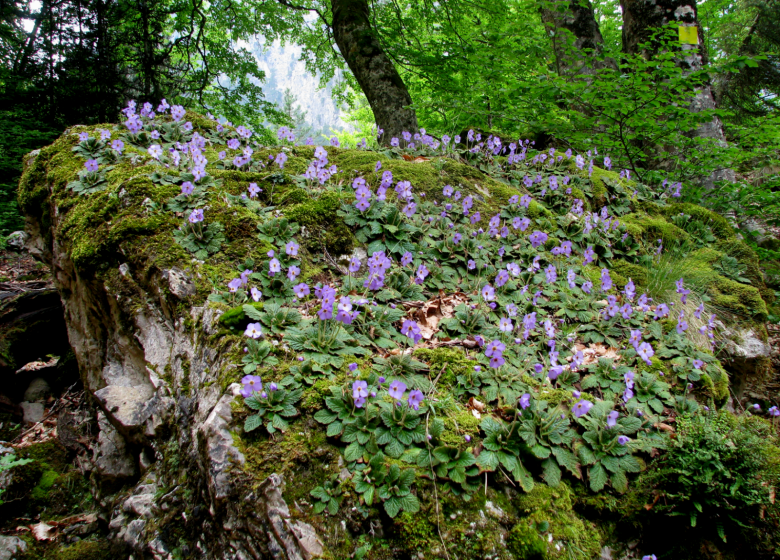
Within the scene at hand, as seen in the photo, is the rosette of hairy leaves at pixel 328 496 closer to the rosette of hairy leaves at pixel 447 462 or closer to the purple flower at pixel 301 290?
the rosette of hairy leaves at pixel 447 462

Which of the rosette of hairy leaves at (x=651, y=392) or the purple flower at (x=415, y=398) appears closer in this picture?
the purple flower at (x=415, y=398)

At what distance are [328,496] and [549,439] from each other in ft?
3.72

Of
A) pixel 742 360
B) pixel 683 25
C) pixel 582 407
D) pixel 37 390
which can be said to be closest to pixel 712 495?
pixel 582 407

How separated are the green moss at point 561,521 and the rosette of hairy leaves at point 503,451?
0.07 m

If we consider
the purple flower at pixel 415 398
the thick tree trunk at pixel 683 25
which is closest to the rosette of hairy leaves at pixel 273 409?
the purple flower at pixel 415 398

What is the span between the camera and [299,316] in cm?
256

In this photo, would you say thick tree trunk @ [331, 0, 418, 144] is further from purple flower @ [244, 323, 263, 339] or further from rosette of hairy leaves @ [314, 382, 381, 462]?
rosette of hairy leaves @ [314, 382, 381, 462]

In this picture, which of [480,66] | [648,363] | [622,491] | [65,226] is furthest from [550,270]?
[480,66]

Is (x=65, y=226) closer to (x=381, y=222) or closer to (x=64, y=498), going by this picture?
(x=64, y=498)

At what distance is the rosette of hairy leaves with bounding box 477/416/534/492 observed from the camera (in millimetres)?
1822

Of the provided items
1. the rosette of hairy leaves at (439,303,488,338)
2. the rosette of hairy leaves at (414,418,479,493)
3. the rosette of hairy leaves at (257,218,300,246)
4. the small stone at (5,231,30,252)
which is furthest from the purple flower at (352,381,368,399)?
the small stone at (5,231,30,252)

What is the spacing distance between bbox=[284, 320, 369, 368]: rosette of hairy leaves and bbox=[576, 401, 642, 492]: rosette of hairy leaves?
1.33 meters

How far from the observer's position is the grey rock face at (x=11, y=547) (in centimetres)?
274

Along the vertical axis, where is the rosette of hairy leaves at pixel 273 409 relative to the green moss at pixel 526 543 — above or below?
above
